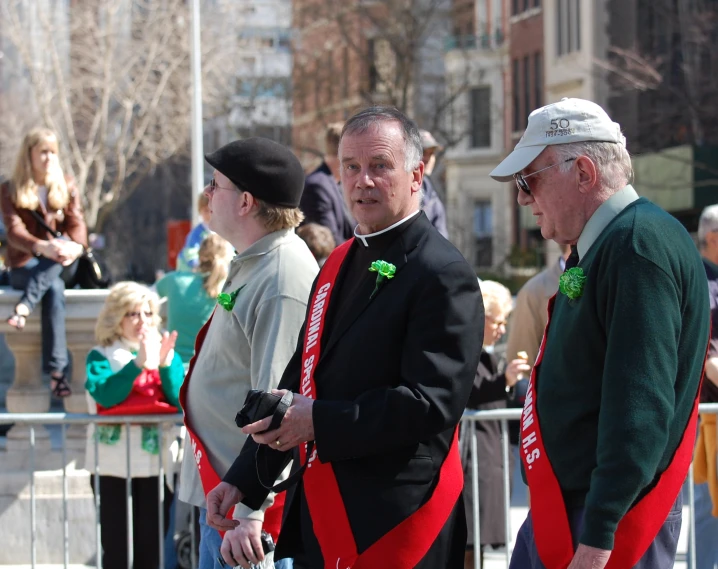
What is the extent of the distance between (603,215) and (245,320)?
1331 mm

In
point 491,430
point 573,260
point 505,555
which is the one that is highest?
point 573,260

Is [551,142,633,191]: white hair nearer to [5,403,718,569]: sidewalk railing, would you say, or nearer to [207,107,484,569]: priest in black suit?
[207,107,484,569]: priest in black suit

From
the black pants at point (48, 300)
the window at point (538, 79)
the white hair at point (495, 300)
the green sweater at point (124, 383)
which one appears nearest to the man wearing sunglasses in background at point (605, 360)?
the white hair at point (495, 300)

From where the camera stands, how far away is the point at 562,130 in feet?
9.37

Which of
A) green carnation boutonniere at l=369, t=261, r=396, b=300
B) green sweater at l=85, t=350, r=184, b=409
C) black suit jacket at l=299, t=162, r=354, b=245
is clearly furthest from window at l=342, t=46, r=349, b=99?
green carnation boutonniere at l=369, t=261, r=396, b=300

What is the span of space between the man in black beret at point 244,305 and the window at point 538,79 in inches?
1351

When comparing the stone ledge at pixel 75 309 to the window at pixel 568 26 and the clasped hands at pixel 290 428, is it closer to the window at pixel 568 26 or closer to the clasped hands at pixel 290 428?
the clasped hands at pixel 290 428

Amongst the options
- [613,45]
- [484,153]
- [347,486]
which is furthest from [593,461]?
[484,153]

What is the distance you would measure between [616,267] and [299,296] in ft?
4.31

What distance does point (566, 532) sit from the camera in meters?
2.79

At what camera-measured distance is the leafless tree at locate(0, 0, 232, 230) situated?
3181cm

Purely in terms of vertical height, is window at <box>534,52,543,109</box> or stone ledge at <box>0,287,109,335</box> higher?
window at <box>534,52,543,109</box>

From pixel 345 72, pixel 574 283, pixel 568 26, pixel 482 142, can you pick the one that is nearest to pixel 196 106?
pixel 345 72

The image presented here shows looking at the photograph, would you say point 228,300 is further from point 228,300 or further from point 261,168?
point 261,168
